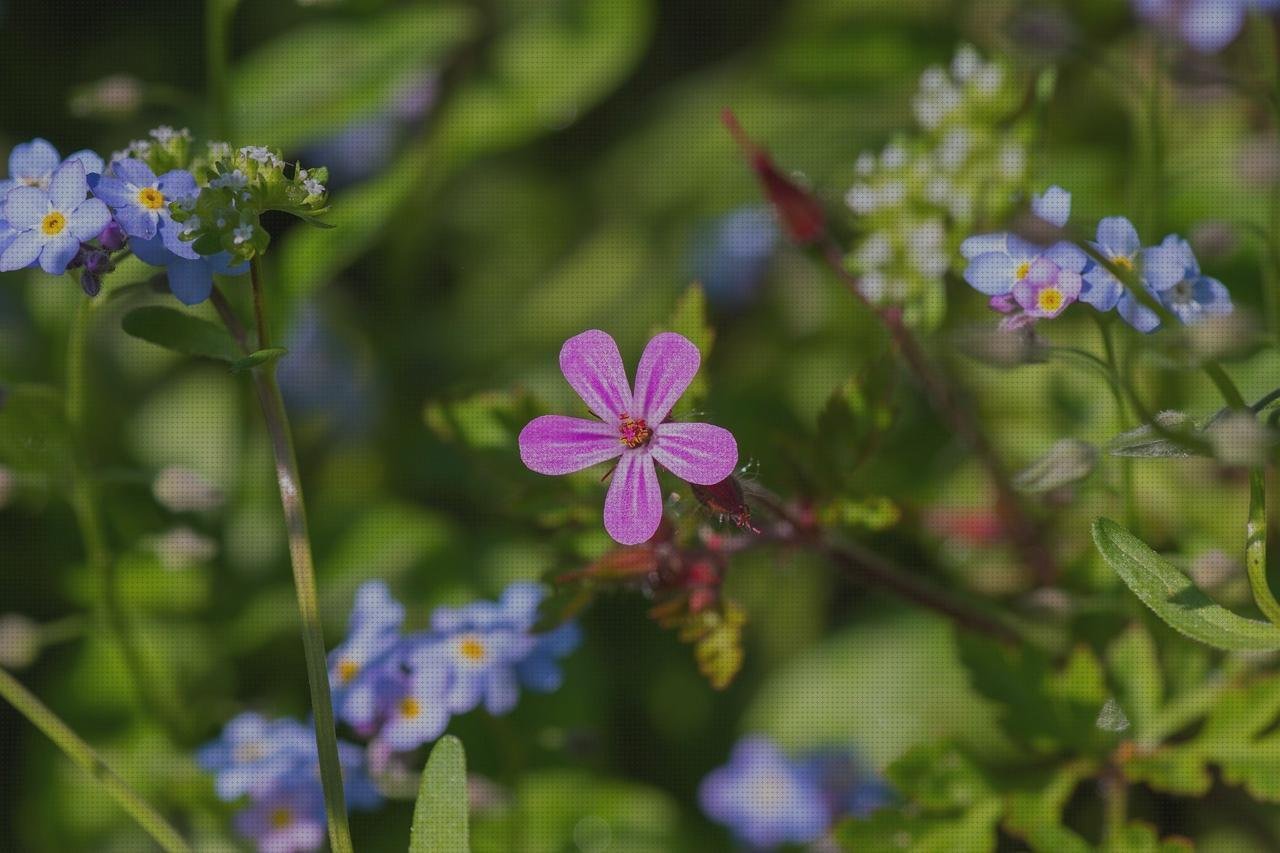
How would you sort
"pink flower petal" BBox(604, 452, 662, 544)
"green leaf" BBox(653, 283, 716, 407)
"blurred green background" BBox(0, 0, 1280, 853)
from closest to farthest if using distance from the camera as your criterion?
"pink flower petal" BBox(604, 452, 662, 544)
"green leaf" BBox(653, 283, 716, 407)
"blurred green background" BBox(0, 0, 1280, 853)

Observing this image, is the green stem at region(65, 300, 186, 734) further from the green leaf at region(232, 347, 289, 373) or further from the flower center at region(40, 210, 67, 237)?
the green leaf at region(232, 347, 289, 373)

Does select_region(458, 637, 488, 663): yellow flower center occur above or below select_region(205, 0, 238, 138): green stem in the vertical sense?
below

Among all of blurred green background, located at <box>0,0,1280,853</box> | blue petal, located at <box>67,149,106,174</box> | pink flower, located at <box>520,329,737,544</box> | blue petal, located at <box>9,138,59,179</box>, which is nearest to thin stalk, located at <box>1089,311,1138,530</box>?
blurred green background, located at <box>0,0,1280,853</box>

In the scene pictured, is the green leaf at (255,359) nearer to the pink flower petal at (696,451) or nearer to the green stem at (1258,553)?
the pink flower petal at (696,451)


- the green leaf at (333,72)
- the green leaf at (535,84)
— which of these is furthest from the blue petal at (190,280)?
the green leaf at (535,84)

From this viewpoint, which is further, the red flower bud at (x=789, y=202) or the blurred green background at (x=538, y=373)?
the blurred green background at (x=538, y=373)

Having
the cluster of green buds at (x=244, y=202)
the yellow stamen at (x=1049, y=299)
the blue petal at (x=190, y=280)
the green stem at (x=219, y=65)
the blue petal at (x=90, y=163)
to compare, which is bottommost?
the yellow stamen at (x=1049, y=299)
